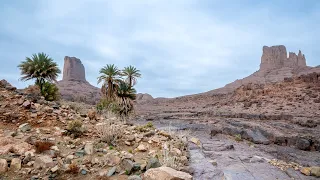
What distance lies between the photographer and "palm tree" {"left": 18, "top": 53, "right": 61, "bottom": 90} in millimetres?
15023

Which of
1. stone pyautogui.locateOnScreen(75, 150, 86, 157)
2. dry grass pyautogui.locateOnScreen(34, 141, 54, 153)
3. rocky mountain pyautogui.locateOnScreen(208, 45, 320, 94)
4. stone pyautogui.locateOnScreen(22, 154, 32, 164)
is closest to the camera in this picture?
stone pyautogui.locateOnScreen(22, 154, 32, 164)

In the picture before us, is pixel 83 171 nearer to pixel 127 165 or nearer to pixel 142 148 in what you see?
pixel 127 165

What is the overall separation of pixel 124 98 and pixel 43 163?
13.5 m

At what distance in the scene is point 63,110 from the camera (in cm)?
995

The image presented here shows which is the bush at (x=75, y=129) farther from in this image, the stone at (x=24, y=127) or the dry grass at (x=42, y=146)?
the dry grass at (x=42, y=146)

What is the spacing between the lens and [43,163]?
549 centimetres

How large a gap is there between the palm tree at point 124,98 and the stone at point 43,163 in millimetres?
12477

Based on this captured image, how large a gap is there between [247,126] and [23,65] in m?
16.9

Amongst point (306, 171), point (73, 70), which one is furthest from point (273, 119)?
point (73, 70)

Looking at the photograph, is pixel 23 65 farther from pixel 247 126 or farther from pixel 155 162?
pixel 247 126

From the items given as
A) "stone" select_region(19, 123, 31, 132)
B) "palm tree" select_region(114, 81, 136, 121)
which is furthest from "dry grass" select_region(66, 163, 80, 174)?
"palm tree" select_region(114, 81, 136, 121)

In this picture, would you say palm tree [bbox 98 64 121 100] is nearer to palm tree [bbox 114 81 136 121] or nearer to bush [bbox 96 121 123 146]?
palm tree [bbox 114 81 136 121]

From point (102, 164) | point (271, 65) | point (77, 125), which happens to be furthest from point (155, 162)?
point (271, 65)

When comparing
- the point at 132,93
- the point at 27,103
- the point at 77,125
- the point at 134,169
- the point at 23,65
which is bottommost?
the point at 134,169
